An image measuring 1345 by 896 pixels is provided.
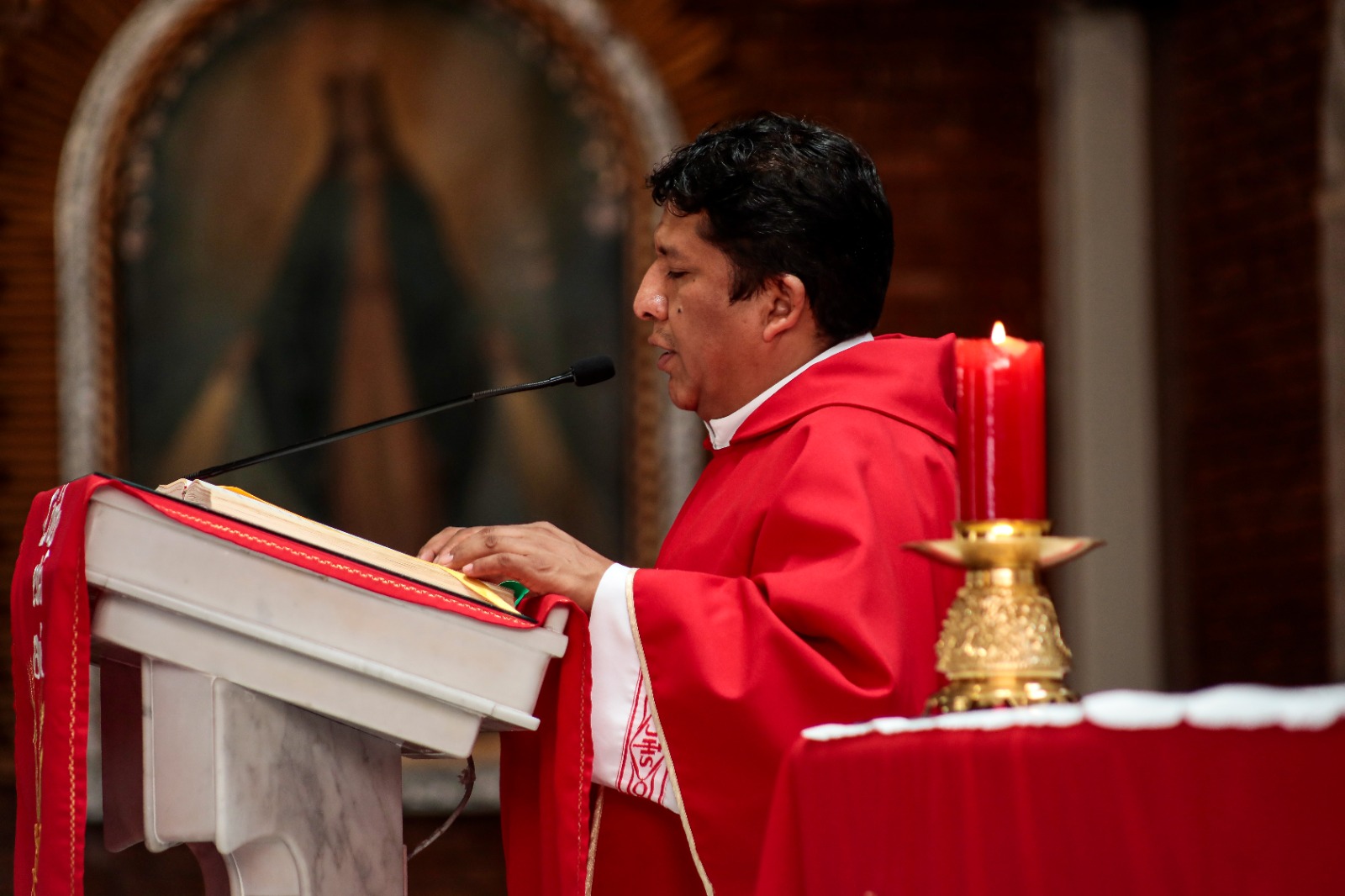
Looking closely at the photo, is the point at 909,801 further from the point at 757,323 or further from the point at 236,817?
the point at 757,323

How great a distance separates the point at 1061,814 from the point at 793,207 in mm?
1175

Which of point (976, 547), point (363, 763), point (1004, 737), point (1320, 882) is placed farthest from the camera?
point (363, 763)

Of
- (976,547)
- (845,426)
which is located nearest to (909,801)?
(976,547)

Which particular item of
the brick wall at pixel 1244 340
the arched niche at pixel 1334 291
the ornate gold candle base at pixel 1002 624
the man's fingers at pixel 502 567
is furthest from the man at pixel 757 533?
the brick wall at pixel 1244 340

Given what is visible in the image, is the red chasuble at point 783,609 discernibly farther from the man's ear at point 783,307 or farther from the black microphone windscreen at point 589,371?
the black microphone windscreen at point 589,371

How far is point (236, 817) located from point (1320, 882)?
1.02 m

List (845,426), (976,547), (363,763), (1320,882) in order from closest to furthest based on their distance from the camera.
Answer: (1320,882)
(976,547)
(363,763)
(845,426)

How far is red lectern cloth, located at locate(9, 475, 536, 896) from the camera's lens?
1.60 m

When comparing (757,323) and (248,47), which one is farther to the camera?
(248,47)

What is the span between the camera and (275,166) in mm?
5461

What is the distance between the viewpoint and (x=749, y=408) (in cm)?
234

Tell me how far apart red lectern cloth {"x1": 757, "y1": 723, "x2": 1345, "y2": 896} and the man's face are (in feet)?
3.00

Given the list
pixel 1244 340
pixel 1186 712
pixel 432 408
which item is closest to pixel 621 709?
pixel 432 408

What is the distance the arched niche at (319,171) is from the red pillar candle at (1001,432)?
380 cm
